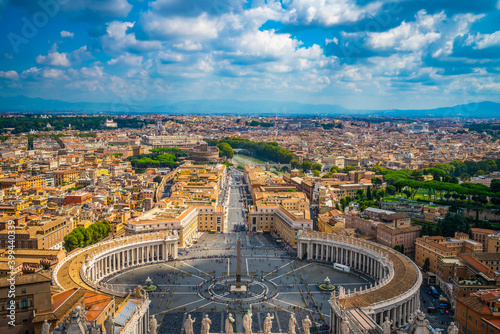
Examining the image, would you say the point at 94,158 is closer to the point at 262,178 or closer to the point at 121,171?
the point at 121,171

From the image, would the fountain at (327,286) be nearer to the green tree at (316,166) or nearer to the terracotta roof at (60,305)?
the terracotta roof at (60,305)

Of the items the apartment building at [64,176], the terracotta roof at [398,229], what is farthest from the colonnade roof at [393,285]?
the apartment building at [64,176]

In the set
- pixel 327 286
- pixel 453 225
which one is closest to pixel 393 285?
pixel 327 286

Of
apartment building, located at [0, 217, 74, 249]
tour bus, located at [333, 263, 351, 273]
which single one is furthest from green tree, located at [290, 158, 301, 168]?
apartment building, located at [0, 217, 74, 249]

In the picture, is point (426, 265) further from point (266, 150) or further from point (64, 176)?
point (266, 150)

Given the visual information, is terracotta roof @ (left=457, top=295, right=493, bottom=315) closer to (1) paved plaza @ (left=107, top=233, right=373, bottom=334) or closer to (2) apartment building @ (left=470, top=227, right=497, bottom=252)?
(1) paved plaza @ (left=107, top=233, right=373, bottom=334)

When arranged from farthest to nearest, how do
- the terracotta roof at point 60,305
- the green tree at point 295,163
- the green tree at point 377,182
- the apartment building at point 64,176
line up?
the green tree at point 295,163
the apartment building at point 64,176
the green tree at point 377,182
the terracotta roof at point 60,305
